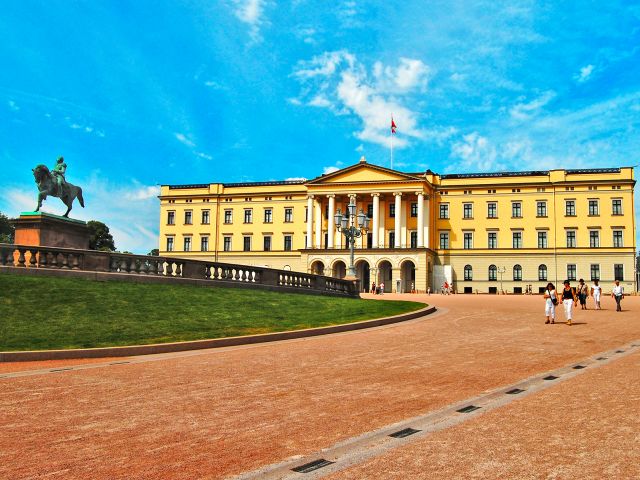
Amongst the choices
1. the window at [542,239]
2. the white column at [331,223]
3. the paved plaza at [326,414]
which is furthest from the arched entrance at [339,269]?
the paved plaza at [326,414]

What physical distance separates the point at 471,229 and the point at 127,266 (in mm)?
62999

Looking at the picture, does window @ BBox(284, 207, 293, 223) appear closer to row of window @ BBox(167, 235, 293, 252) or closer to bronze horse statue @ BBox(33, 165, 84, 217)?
row of window @ BBox(167, 235, 293, 252)

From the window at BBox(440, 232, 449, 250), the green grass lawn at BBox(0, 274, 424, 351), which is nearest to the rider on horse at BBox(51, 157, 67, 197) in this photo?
the green grass lawn at BBox(0, 274, 424, 351)

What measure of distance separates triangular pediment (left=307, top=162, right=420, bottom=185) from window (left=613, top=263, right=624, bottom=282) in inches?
1113

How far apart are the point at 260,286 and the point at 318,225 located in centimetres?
5419

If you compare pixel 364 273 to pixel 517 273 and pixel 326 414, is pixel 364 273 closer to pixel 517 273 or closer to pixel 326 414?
pixel 517 273

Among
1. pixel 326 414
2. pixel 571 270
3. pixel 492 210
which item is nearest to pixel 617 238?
pixel 571 270

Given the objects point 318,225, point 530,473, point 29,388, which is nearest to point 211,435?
point 530,473

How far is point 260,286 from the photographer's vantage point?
29188 millimetres

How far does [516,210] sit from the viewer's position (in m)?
79.6

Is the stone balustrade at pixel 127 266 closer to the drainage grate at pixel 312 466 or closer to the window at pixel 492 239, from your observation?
the drainage grate at pixel 312 466

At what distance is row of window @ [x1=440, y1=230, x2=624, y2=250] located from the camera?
7562 centimetres

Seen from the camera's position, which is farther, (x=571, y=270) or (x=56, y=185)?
(x=571, y=270)

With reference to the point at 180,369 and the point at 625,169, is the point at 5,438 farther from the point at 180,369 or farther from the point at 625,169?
the point at 625,169
